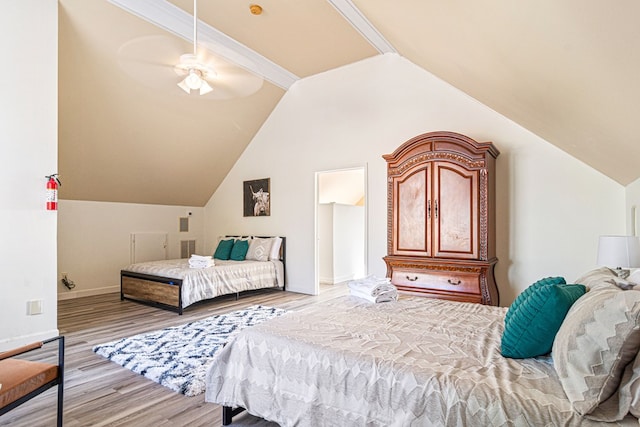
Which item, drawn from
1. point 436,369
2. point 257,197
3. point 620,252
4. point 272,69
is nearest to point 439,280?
point 620,252

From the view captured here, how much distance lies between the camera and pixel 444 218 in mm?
3652

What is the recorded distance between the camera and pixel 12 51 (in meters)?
3.11

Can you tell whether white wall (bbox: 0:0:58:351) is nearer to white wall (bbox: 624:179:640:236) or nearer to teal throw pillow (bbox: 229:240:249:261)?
teal throw pillow (bbox: 229:240:249:261)

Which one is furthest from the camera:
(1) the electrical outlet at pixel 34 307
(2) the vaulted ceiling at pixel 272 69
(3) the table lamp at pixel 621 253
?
(1) the electrical outlet at pixel 34 307

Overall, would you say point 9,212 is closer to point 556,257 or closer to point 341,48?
point 341,48

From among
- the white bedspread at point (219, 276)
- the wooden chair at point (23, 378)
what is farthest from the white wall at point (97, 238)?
the wooden chair at point (23, 378)

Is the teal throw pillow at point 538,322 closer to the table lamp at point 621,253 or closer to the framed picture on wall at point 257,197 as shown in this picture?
the table lamp at point 621,253

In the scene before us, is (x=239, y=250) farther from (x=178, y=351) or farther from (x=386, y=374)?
(x=386, y=374)

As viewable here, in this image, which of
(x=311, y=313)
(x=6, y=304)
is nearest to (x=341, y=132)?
(x=311, y=313)

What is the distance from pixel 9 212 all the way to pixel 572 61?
4.23 metres

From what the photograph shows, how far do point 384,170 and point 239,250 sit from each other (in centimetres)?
279

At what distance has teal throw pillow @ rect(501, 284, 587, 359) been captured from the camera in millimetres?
1396

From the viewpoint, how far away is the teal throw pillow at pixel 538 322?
1396 mm

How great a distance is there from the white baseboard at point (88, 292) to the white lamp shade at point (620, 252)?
6504 mm
